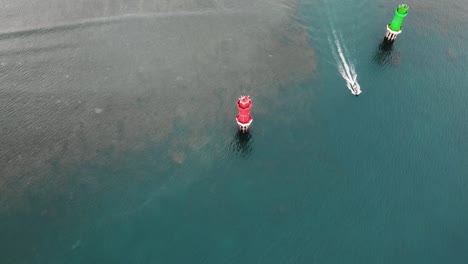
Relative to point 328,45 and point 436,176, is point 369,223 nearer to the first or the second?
point 436,176

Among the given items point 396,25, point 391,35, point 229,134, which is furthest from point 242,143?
point 396,25

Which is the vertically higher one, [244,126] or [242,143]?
[244,126]

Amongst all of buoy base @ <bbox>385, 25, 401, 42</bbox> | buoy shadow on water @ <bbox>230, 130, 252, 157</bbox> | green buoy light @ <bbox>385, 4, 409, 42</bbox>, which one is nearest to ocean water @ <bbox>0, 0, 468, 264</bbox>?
buoy shadow on water @ <bbox>230, 130, 252, 157</bbox>

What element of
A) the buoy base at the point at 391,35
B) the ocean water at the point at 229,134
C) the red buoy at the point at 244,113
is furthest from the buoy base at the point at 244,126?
the buoy base at the point at 391,35

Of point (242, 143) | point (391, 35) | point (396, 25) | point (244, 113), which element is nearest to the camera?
point (244, 113)

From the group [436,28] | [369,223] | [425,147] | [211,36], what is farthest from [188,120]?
[436,28]

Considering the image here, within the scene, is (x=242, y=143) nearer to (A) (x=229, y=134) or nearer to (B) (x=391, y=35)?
(A) (x=229, y=134)

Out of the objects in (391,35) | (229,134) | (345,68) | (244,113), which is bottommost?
(229,134)
